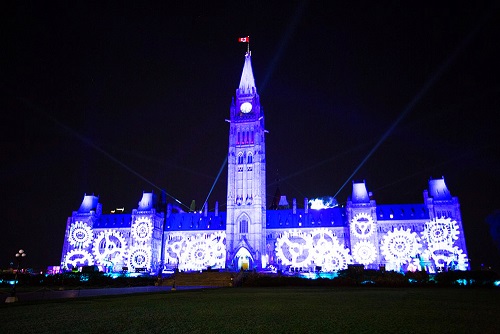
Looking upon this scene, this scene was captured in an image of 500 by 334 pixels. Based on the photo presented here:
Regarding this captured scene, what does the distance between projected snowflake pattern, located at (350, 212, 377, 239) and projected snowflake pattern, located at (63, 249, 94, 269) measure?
5674cm

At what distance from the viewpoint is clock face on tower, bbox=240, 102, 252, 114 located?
3361 inches

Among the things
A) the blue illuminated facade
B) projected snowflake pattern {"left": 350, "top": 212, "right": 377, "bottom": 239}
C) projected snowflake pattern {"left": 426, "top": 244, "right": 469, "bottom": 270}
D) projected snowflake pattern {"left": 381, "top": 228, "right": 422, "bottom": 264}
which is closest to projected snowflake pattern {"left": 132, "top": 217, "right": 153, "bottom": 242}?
the blue illuminated facade

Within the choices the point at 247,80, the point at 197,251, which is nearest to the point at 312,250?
the point at 197,251

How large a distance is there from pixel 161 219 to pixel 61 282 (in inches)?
1954

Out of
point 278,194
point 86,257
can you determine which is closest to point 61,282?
point 86,257

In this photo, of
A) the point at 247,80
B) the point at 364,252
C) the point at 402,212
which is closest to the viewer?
the point at 364,252

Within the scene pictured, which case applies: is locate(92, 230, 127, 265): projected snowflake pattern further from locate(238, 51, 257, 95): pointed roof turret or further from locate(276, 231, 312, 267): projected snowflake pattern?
locate(238, 51, 257, 95): pointed roof turret

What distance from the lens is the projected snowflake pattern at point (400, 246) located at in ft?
236

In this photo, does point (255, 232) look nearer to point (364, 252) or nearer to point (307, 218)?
point (307, 218)

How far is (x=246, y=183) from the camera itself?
7975cm

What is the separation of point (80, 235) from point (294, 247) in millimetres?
48568

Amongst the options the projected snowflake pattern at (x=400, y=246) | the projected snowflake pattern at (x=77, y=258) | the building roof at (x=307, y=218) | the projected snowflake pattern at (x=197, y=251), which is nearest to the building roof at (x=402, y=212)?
the projected snowflake pattern at (x=400, y=246)

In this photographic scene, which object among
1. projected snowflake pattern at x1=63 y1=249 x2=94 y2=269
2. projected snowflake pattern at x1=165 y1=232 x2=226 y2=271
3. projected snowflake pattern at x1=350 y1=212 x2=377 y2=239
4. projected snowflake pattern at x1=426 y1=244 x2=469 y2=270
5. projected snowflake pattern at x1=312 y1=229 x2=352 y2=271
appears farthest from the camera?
projected snowflake pattern at x1=63 y1=249 x2=94 y2=269

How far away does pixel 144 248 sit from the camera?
80.9 metres
